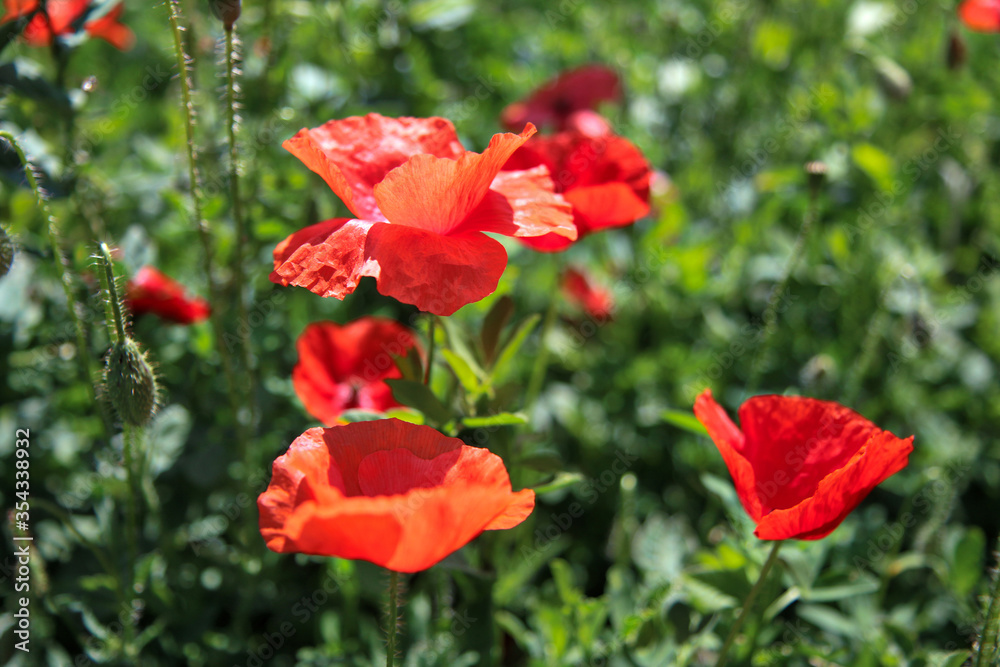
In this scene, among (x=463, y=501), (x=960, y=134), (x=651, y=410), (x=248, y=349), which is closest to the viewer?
(x=463, y=501)

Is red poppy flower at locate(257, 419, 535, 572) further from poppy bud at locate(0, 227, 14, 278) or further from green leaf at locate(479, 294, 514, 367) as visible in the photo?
poppy bud at locate(0, 227, 14, 278)

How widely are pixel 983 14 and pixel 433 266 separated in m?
2.11

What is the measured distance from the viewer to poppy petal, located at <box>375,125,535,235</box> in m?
1.04

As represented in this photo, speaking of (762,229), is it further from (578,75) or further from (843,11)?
(843,11)

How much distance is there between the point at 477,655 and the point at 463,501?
817 mm

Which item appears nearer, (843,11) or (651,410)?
(651,410)

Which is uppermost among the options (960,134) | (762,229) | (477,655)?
(960,134)

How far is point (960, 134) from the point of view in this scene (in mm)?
2791

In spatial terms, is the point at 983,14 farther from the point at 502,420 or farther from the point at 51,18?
the point at 51,18

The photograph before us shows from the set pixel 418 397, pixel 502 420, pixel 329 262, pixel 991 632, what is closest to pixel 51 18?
pixel 329 262

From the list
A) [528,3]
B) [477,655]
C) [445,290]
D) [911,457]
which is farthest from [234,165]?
[528,3]

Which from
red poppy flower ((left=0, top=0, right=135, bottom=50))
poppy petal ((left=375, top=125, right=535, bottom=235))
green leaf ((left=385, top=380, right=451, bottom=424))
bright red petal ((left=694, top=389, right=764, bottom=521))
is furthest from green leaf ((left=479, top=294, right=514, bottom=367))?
red poppy flower ((left=0, top=0, right=135, bottom=50))

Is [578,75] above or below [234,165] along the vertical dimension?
below

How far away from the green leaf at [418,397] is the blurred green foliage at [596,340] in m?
0.08
